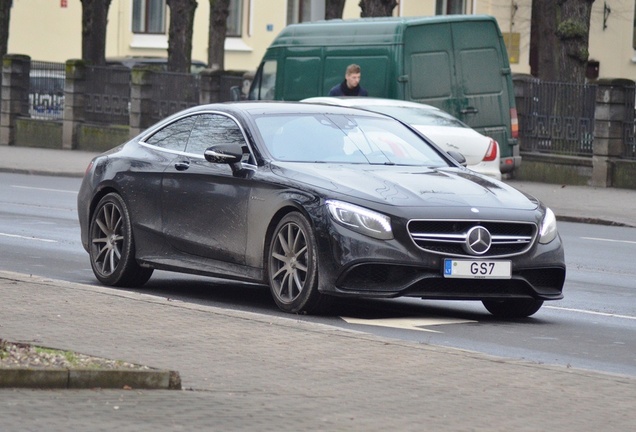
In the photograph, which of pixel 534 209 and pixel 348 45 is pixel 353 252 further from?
pixel 348 45

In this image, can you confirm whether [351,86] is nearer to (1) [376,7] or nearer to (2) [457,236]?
(2) [457,236]

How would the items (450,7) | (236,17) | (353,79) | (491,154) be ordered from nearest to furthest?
(491,154) → (353,79) → (450,7) → (236,17)

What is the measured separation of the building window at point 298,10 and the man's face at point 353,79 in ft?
121

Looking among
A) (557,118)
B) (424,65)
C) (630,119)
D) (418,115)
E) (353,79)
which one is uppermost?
(424,65)

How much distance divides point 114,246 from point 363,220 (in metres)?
2.82

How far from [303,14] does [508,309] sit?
4849 centimetres

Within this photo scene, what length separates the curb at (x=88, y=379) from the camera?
7.30 metres

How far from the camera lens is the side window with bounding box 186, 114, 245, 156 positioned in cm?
1219

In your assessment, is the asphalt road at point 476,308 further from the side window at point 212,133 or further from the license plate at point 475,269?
the side window at point 212,133

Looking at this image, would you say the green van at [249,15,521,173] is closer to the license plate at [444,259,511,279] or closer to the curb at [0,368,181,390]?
the license plate at [444,259,511,279]

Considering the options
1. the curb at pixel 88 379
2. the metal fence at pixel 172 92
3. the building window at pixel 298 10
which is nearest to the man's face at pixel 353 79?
the metal fence at pixel 172 92

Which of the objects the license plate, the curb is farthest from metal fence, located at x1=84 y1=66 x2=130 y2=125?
the curb

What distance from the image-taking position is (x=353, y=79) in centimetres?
2245

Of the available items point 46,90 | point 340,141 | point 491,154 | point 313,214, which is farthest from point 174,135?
point 46,90
